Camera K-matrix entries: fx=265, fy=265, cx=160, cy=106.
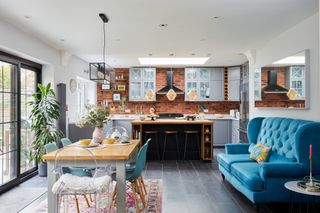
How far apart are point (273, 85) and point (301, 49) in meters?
0.95

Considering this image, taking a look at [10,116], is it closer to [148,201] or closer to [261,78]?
[148,201]

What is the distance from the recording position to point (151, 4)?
3.27 metres

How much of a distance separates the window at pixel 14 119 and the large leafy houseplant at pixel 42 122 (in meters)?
0.18

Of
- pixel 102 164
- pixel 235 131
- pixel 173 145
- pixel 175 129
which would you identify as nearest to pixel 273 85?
pixel 175 129

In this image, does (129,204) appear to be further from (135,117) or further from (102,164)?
(135,117)

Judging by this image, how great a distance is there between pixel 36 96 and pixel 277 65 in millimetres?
4451

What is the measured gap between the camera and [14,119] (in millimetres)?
4496

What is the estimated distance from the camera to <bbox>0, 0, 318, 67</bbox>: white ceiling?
3289 millimetres

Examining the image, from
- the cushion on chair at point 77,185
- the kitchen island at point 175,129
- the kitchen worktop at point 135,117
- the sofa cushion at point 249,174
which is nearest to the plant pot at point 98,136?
the cushion on chair at point 77,185

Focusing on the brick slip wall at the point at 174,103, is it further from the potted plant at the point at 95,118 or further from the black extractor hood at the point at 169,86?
the potted plant at the point at 95,118

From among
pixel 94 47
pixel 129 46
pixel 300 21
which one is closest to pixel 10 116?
pixel 94 47

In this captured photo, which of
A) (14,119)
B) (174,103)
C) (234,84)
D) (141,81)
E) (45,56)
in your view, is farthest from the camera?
(174,103)

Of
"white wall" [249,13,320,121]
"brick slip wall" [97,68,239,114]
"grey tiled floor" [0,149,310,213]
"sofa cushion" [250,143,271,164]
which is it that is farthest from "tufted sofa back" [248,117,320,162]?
"brick slip wall" [97,68,239,114]

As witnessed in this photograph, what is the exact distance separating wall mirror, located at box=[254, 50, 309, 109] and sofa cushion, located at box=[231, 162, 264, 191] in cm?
119
